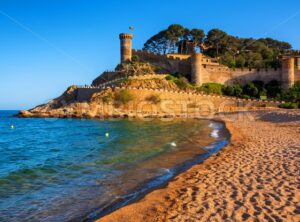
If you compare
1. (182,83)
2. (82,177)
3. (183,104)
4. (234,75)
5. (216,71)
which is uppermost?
(216,71)

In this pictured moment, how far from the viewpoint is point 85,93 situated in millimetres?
51250

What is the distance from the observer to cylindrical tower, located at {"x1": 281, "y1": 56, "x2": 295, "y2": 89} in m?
53.3

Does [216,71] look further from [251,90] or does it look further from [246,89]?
[251,90]

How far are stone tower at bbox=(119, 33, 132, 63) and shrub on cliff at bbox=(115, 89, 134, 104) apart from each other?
642 inches

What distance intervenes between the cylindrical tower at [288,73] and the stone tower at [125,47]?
27757 mm

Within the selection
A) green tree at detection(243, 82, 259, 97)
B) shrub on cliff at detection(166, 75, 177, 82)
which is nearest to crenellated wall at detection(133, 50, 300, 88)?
green tree at detection(243, 82, 259, 97)

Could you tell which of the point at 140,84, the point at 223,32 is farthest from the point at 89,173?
the point at 223,32

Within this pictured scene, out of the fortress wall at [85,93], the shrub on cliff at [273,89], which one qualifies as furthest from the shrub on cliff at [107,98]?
the shrub on cliff at [273,89]

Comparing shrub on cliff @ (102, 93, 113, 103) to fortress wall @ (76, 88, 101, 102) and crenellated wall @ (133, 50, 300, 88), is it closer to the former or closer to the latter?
fortress wall @ (76, 88, 101, 102)

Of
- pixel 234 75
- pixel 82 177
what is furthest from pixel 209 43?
pixel 82 177

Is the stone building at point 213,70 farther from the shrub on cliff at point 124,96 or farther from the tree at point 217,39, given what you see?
the shrub on cliff at point 124,96

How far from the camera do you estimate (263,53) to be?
2702 inches

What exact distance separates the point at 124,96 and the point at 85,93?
336 inches

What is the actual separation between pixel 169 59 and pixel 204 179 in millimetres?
50860
